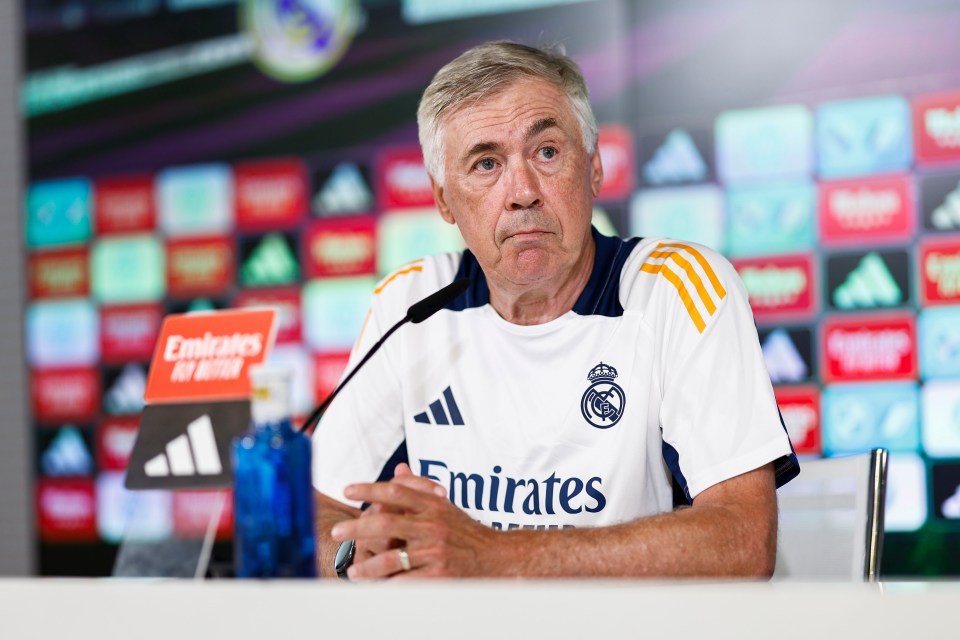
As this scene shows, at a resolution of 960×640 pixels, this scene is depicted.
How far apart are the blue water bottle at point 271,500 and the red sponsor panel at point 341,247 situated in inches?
93.5

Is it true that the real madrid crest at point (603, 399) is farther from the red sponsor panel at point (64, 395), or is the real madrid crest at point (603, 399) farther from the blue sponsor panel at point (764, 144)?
the red sponsor panel at point (64, 395)

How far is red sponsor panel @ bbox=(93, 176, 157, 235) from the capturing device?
354 cm

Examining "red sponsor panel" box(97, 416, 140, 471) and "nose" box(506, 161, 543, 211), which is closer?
"nose" box(506, 161, 543, 211)

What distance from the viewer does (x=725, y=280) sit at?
56.2 inches

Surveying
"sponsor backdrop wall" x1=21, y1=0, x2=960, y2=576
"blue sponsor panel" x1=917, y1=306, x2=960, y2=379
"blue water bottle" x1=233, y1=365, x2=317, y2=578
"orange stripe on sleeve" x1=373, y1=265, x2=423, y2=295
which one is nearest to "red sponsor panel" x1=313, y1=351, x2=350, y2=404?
"sponsor backdrop wall" x1=21, y1=0, x2=960, y2=576

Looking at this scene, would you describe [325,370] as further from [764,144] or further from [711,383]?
[711,383]

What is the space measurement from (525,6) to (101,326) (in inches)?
72.2

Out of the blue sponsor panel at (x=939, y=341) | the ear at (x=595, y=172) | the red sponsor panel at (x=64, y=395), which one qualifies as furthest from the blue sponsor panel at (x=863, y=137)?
the red sponsor panel at (x=64, y=395)

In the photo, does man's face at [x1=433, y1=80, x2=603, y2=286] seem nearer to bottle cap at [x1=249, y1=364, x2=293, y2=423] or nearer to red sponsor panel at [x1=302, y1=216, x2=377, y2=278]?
bottle cap at [x1=249, y1=364, x2=293, y2=423]

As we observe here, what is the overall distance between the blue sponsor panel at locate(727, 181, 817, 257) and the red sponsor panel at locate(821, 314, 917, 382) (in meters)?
0.25

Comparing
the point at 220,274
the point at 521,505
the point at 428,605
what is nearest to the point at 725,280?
the point at 521,505

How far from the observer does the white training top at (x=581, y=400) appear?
1328mm

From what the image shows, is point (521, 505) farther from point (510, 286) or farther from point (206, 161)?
point (206, 161)

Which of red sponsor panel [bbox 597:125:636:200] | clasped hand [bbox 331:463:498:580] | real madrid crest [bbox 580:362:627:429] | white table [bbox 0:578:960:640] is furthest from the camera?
red sponsor panel [bbox 597:125:636:200]
